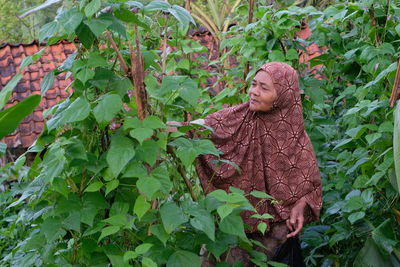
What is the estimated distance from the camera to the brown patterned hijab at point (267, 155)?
3008 millimetres

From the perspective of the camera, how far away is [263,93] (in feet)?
9.64

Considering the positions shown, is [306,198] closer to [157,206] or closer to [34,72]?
[157,206]

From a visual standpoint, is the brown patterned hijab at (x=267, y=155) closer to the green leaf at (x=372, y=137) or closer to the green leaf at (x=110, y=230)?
the green leaf at (x=372, y=137)

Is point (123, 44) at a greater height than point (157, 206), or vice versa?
point (123, 44)

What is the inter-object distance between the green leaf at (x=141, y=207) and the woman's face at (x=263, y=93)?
90 centimetres

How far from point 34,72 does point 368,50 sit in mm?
5057

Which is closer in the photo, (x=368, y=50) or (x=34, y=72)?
(x=368, y=50)

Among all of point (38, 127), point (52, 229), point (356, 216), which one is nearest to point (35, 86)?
point (38, 127)

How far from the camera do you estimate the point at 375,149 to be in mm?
3514

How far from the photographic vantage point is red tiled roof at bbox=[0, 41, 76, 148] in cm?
686

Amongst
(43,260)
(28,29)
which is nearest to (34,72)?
(28,29)

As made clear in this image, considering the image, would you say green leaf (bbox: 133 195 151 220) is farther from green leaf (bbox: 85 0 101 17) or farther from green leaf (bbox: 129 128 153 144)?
green leaf (bbox: 85 0 101 17)

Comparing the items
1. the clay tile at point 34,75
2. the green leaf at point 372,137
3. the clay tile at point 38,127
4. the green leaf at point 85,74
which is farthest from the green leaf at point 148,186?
the clay tile at point 34,75

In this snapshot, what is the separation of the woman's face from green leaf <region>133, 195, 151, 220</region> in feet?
2.96
